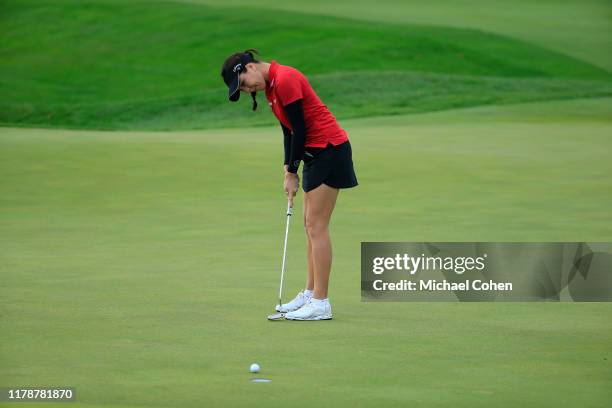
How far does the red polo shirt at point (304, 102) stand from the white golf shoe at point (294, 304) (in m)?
1.07

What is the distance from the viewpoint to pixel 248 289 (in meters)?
8.98

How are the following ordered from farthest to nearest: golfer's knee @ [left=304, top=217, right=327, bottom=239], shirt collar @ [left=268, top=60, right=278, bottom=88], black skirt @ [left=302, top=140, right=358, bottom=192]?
golfer's knee @ [left=304, top=217, right=327, bottom=239], black skirt @ [left=302, top=140, right=358, bottom=192], shirt collar @ [left=268, top=60, right=278, bottom=88]

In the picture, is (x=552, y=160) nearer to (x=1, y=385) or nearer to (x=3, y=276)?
(x=3, y=276)

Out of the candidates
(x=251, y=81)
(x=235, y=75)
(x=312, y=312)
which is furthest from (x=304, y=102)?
(x=312, y=312)

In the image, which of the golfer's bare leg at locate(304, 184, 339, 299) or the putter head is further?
the golfer's bare leg at locate(304, 184, 339, 299)

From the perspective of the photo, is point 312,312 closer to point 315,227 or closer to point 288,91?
point 315,227

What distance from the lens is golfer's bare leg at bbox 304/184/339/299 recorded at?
7887 millimetres

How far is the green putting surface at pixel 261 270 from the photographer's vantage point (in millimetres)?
5965

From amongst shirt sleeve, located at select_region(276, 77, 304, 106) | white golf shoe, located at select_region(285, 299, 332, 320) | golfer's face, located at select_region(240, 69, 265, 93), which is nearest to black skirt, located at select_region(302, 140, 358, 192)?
shirt sleeve, located at select_region(276, 77, 304, 106)

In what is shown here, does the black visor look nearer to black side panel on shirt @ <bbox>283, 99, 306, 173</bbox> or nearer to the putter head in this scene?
black side panel on shirt @ <bbox>283, 99, 306, 173</bbox>

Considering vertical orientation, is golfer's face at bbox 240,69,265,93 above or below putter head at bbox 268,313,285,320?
above

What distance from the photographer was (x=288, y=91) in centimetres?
754

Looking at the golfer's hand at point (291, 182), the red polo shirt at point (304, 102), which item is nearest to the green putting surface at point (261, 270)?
the golfer's hand at point (291, 182)

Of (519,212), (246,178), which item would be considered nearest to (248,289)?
(519,212)
